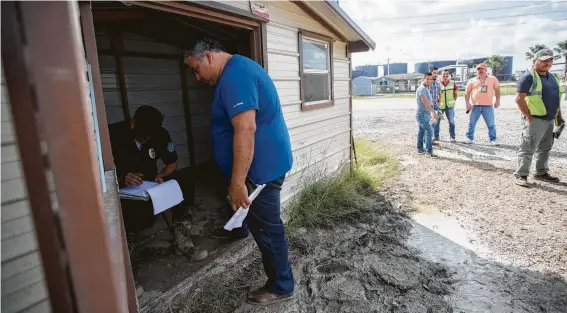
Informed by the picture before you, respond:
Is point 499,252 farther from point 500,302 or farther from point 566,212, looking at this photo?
point 566,212

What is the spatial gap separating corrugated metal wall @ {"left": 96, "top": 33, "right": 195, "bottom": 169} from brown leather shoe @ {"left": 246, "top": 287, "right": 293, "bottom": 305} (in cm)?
333

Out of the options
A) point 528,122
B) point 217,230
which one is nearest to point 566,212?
point 528,122

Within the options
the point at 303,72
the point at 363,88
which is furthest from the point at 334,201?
the point at 363,88

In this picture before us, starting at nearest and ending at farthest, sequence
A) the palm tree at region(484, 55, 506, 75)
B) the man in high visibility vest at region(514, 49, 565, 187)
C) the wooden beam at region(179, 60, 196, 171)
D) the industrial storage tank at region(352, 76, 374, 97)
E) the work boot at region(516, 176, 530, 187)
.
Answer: the man in high visibility vest at region(514, 49, 565, 187) → the work boot at region(516, 176, 530, 187) → the wooden beam at region(179, 60, 196, 171) → the industrial storage tank at region(352, 76, 374, 97) → the palm tree at region(484, 55, 506, 75)

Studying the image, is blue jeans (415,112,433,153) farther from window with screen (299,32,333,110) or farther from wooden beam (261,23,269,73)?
wooden beam (261,23,269,73)

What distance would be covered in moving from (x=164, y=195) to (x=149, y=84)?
3.03 m

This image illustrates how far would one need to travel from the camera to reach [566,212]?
161 inches

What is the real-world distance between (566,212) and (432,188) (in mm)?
1718

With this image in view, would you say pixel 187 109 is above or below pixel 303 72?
below

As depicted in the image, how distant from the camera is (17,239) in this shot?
86 centimetres

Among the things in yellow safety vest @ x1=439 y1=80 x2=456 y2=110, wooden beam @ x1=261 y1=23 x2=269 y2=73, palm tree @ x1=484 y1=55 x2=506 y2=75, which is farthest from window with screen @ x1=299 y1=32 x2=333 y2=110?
palm tree @ x1=484 y1=55 x2=506 y2=75

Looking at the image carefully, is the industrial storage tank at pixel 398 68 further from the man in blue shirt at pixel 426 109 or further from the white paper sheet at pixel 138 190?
the white paper sheet at pixel 138 190

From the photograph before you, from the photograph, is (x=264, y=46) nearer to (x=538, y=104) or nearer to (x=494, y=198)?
(x=494, y=198)

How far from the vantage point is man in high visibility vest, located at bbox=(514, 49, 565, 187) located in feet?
15.4
